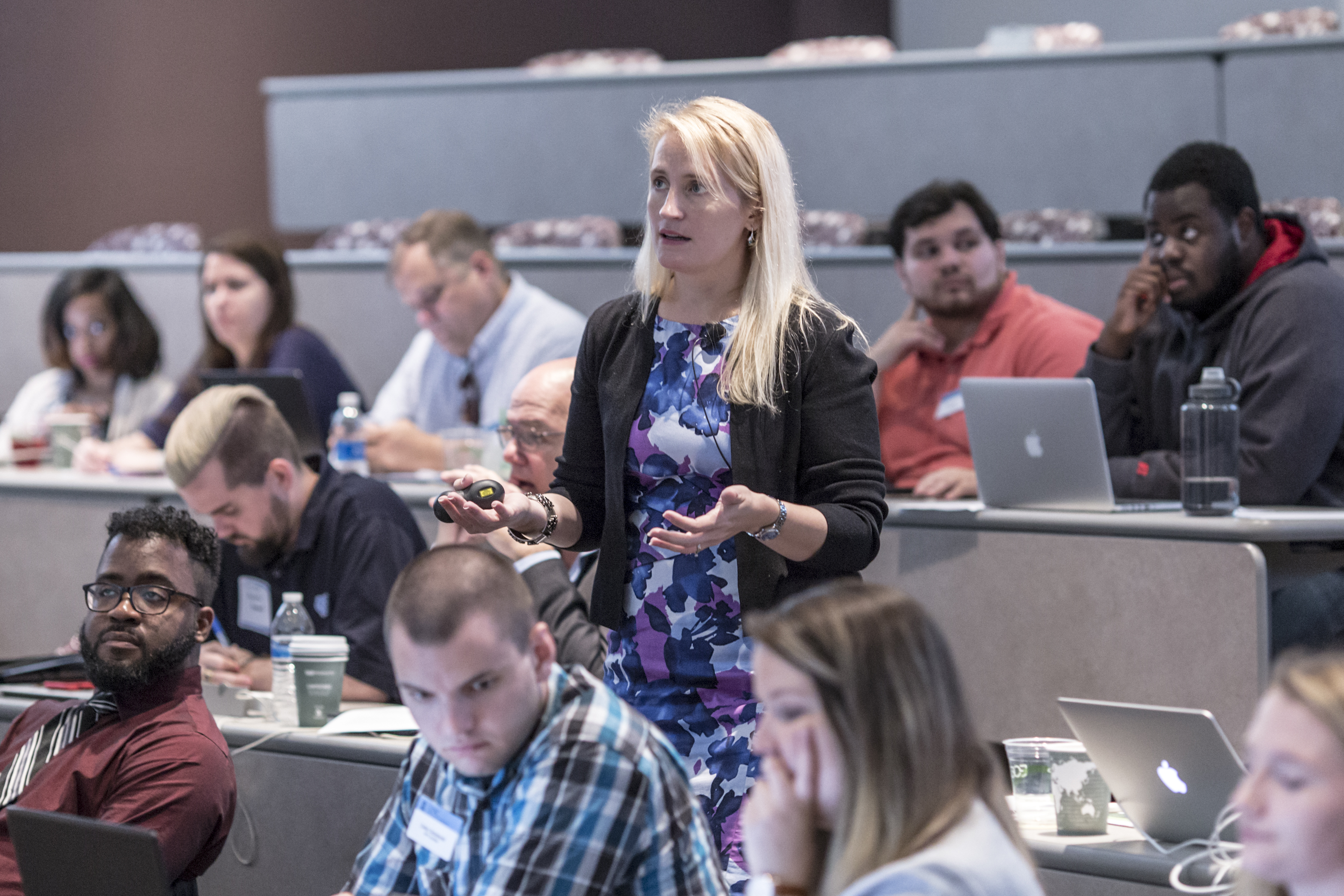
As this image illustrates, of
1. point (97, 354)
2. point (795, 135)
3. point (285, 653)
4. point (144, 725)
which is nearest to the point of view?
point (144, 725)

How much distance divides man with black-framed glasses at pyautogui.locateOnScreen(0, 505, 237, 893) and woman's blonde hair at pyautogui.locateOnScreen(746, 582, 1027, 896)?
1.04m

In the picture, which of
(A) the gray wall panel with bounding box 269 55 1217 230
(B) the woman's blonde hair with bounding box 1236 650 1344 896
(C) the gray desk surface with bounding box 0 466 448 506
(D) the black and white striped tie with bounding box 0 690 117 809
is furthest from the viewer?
(A) the gray wall panel with bounding box 269 55 1217 230

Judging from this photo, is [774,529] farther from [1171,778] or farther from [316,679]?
[316,679]

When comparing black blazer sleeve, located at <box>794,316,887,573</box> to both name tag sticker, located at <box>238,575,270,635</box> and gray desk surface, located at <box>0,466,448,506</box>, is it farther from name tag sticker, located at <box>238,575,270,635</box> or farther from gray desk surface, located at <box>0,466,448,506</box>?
gray desk surface, located at <box>0,466,448,506</box>

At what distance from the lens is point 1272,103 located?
4.26 metres

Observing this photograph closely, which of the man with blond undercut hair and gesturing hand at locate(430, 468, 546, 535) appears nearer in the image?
gesturing hand at locate(430, 468, 546, 535)

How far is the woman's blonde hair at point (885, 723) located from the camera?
1.04 m

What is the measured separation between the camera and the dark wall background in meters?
6.36

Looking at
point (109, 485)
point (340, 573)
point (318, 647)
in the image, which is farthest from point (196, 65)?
point (318, 647)

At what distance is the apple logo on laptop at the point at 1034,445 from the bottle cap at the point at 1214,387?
0.28 metres

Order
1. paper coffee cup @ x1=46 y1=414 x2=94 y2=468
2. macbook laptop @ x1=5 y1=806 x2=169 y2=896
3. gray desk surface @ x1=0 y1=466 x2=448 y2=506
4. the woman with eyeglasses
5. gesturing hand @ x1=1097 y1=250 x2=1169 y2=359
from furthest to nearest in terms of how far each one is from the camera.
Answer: the woman with eyeglasses < paper coffee cup @ x1=46 y1=414 x2=94 y2=468 < gray desk surface @ x1=0 y1=466 x2=448 y2=506 < gesturing hand @ x1=1097 y1=250 x2=1169 y2=359 < macbook laptop @ x1=5 y1=806 x2=169 y2=896

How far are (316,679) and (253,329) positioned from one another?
2118 millimetres

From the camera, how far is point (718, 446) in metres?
1.78

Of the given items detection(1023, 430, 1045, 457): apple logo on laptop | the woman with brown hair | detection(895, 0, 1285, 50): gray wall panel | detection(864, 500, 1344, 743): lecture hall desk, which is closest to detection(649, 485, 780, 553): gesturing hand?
detection(864, 500, 1344, 743): lecture hall desk
